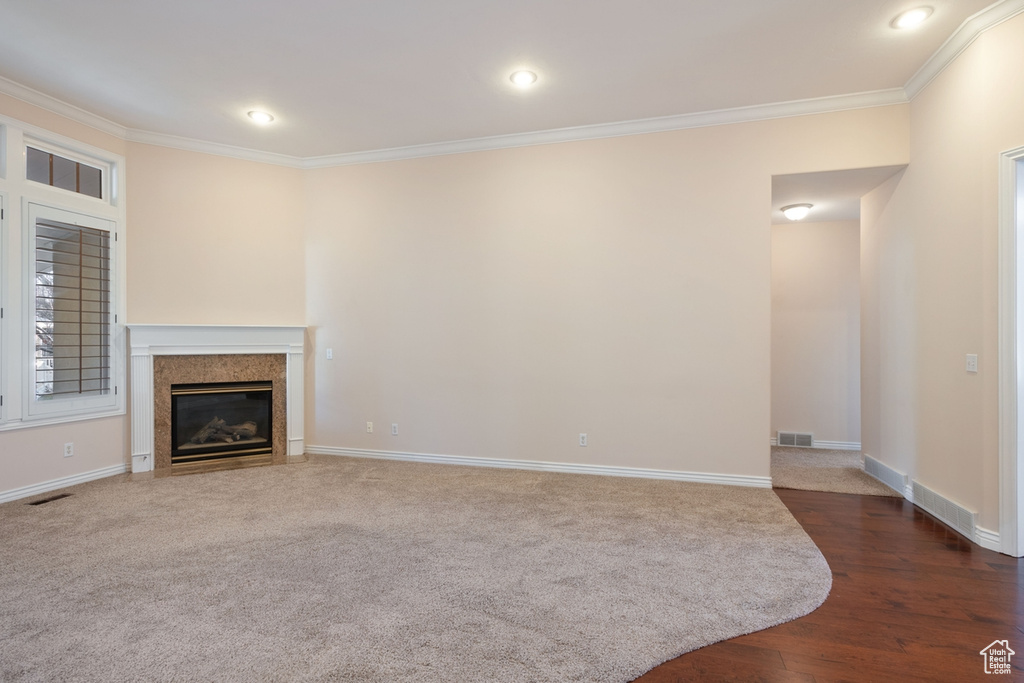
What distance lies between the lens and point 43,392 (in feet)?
13.9

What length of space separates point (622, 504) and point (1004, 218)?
2927 millimetres

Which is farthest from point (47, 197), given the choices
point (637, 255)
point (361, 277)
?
point (637, 255)

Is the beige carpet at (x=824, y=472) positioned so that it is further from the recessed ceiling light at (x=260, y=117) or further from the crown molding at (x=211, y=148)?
the crown molding at (x=211, y=148)

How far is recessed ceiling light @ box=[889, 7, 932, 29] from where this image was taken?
304 centimetres

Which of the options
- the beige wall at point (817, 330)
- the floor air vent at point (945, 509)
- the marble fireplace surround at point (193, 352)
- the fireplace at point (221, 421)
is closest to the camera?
the floor air vent at point (945, 509)

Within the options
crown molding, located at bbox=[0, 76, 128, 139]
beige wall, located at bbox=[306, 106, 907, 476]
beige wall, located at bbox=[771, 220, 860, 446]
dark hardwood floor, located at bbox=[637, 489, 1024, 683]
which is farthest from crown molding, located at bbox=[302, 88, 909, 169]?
dark hardwood floor, located at bbox=[637, 489, 1024, 683]

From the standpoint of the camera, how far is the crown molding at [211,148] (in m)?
4.91

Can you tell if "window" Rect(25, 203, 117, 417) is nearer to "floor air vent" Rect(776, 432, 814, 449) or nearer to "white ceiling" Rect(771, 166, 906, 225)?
"white ceiling" Rect(771, 166, 906, 225)

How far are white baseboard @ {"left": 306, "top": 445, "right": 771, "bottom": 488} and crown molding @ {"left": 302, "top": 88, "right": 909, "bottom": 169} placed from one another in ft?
9.84

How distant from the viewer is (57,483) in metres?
4.33

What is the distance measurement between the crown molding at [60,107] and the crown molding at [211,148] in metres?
0.14

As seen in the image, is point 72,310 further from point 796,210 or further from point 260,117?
point 796,210

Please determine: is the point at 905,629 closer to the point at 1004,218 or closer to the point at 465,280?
the point at 1004,218

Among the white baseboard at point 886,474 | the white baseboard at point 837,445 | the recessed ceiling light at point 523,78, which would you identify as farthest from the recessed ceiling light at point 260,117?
the white baseboard at point 837,445
